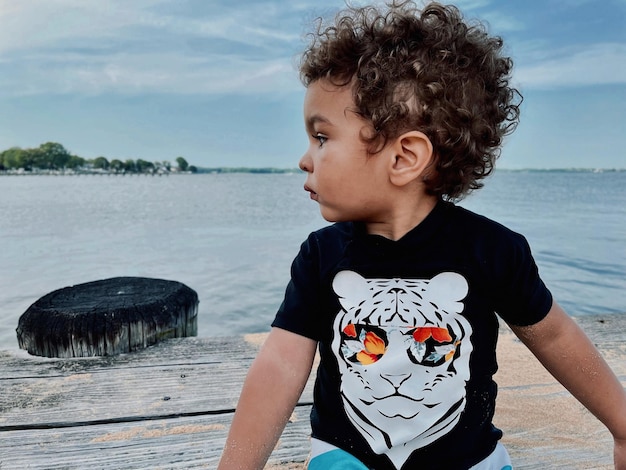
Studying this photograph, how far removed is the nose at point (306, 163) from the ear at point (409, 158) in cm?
22

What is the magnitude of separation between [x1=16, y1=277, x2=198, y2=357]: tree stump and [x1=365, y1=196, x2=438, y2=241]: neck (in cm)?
156

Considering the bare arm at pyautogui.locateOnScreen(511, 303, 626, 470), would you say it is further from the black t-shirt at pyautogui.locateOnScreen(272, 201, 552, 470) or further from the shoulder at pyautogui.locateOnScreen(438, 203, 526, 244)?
the shoulder at pyautogui.locateOnScreen(438, 203, 526, 244)

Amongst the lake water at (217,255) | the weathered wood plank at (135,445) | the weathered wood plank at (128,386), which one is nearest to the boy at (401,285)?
the weathered wood plank at (135,445)

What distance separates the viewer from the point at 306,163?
1438 mm

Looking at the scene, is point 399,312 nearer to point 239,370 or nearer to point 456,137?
point 456,137

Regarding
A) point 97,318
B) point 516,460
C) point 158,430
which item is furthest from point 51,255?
point 516,460

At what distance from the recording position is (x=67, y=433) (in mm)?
1865

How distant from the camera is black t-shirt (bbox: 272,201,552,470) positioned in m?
1.38

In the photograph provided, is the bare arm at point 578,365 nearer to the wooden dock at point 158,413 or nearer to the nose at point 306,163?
the wooden dock at point 158,413

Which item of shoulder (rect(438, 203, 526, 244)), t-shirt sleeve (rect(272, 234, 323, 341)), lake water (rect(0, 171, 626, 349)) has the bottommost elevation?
lake water (rect(0, 171, 626, 349))

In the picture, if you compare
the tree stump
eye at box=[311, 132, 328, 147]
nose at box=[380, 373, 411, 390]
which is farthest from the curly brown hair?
the tree stump

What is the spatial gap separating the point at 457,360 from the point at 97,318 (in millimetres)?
1770

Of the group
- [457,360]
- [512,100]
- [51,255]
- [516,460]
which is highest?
[512,100]

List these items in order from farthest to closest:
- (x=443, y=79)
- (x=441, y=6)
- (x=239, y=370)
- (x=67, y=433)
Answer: (x=239, y=370)
(x=67, y=433)
(x=441, y=6)
(x=443, y=79)
